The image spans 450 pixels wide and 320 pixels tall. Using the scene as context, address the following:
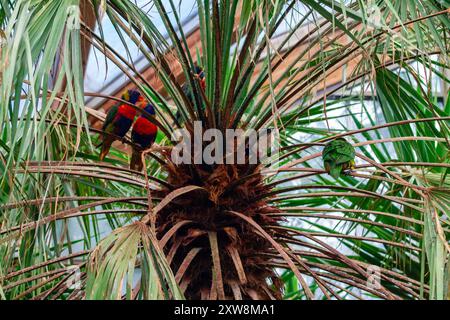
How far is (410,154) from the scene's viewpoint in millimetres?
3039

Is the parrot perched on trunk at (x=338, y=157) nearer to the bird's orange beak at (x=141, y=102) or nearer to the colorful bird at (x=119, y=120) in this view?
the colorful bird at (x=119, y=120)

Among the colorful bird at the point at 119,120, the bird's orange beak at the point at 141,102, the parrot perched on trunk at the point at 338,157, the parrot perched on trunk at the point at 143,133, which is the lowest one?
the parrot perched on trunk at the point at 338,157

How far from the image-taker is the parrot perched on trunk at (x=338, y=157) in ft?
7.66

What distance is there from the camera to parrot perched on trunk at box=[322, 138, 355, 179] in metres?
2.33

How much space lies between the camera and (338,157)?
2.34 meters

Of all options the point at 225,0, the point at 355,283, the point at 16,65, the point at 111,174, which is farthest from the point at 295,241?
the point at 16,65

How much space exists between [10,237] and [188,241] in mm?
517

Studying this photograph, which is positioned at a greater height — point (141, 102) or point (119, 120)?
point (141, 102)

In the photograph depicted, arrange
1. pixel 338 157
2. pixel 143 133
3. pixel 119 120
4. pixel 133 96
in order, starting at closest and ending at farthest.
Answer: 1. pixel 338 157
2. pixel 143 133
3. pixel 119 120
4. pixel 133 96

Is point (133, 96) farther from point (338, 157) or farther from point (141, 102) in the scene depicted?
point (338, 157)

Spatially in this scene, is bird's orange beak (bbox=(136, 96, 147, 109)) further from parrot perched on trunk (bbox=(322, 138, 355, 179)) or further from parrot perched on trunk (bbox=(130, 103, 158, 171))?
parrot perched on trunk (bbox=(322, 138, 355, 179))

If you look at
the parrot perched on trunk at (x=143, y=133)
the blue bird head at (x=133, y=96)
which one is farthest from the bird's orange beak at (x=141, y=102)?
the parrot perched on trunk at (x=143, y=133)

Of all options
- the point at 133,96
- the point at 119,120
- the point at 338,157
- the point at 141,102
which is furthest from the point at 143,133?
the point at 338,157
